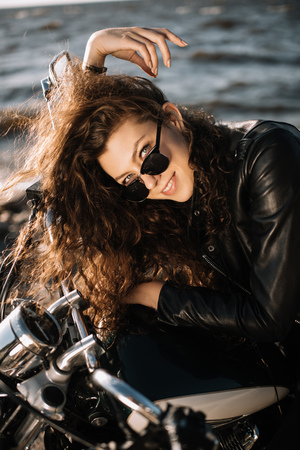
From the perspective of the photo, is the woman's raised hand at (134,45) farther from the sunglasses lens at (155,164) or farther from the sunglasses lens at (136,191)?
the sunglasses lens at (136,191)

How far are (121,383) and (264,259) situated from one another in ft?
2.94

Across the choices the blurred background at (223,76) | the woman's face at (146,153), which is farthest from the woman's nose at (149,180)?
the blurred background at (223,76)

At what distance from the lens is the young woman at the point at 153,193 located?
177 centimetres

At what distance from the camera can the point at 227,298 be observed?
70.7 inches

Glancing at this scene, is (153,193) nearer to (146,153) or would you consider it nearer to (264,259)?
(146,153)

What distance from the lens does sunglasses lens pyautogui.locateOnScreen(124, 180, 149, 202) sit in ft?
6.77

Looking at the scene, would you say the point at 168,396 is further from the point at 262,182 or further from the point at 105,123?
the point at 105,123

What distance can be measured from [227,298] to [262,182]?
1.61ft

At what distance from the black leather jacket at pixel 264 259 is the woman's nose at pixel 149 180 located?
1.24 feet

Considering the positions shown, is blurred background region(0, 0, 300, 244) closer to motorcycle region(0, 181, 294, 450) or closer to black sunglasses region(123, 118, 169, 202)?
black sunglasses region(123, 118, 169, 202)

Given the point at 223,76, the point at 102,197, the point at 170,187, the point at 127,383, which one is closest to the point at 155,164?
the point at 170,187

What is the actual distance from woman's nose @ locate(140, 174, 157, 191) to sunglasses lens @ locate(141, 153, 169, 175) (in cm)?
5

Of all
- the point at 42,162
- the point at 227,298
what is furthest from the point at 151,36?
the point at 227,298

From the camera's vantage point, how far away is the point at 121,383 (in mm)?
1018
